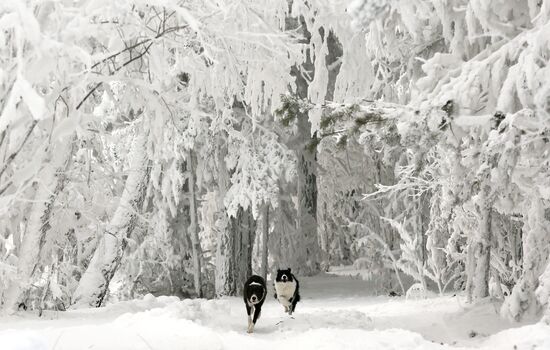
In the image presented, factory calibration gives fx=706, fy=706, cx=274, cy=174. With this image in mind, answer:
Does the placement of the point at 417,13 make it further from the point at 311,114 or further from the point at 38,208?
the point at 38,208

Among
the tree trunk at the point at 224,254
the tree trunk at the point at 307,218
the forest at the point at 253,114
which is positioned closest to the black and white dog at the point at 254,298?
the forest at the point at 253,114

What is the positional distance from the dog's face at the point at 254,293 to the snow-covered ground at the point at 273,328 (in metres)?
0.41

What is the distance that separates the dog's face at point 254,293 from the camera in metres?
10.3

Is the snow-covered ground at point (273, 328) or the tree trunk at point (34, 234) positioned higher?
the tree trunk at point (34, 234)

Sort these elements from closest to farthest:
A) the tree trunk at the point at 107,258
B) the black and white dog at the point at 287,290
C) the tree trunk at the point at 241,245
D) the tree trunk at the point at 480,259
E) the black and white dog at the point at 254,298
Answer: the black and white dog at the point at 254,298
the tree trunk at the point at 480,259
the tree trunk at the point at 107,258
the black and white dog at the point at 287,290
the tree trunk at the point at 241,245

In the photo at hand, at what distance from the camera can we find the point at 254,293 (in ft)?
34.0

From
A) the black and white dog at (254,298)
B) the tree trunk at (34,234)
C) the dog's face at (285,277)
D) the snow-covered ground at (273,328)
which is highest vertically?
the tree trunk at (34,234)

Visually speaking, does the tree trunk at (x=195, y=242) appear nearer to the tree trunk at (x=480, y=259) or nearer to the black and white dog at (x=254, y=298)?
the black and white dog at (x=254, y=298)

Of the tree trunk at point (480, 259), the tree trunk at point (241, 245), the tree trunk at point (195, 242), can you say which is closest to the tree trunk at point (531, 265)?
the tree trunk at point (480, 259)

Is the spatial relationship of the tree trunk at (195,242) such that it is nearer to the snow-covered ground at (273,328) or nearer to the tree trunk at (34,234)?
the snow-covered ground at (273,328)

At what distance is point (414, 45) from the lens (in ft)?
31.3

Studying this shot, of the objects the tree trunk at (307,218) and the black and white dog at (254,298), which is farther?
the tree trunk at (307,218)

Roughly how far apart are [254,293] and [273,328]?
1.89 feet

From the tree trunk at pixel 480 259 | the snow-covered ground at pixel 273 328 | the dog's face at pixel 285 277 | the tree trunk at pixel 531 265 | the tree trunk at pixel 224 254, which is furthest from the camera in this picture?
the tree trunk at pixel 224 254
